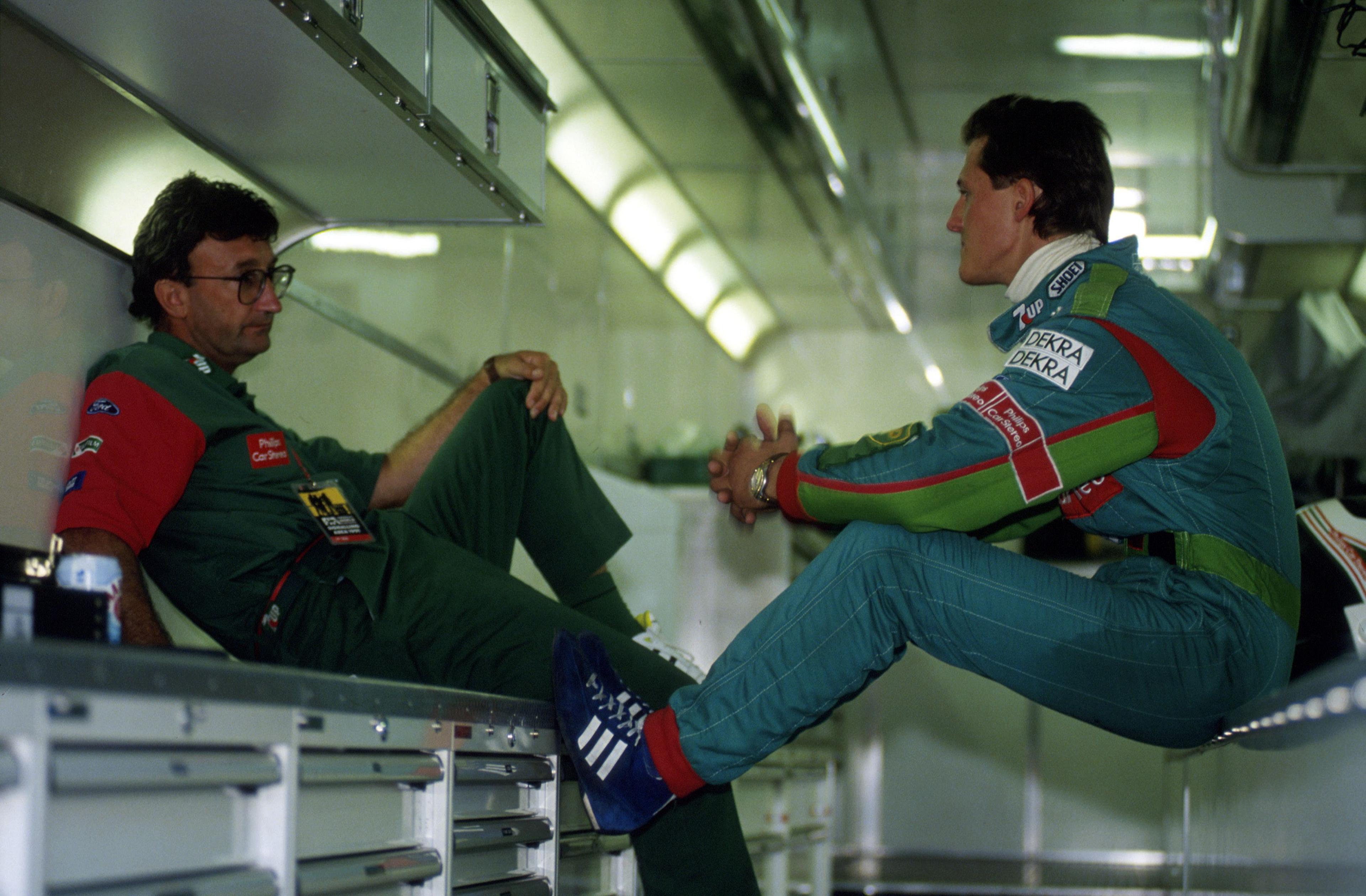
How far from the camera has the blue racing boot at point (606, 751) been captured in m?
1.72

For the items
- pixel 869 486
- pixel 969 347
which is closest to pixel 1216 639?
pixel 869 486

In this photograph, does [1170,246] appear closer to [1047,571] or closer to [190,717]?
[1047,571]

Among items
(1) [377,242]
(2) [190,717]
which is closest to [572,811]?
(2) [190,717]

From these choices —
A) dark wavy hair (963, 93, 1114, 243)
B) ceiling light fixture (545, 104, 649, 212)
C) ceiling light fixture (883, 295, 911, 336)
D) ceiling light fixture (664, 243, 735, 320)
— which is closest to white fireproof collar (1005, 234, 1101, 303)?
dark wavy hair (963, 93, 1114, 243)

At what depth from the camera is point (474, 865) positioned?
1.57m

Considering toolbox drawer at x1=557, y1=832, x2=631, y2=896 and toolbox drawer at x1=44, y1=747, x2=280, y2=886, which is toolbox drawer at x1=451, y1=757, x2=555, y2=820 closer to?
toolbox drawer at x1=557, y1=832, x2=631, y2=896

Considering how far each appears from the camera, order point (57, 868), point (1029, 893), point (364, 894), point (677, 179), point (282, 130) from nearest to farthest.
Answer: point (57, 868)
point (364, 894)
point (282, 130)
point (1029, 893)
point (677, 179)

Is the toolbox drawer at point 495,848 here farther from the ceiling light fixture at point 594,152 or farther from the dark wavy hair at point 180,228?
the ceiling light fixture at point 594,152

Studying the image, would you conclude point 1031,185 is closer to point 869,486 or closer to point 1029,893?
point 869,486

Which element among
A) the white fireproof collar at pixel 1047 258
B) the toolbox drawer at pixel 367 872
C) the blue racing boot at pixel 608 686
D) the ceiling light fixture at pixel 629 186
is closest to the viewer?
the toolbox drawer at pixel 367 872

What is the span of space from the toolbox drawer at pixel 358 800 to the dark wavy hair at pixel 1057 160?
1232 millimetres

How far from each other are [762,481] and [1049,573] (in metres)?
0.41

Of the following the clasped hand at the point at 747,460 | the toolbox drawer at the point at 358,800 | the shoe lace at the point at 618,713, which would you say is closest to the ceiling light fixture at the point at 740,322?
the clasped hand at the point at 747,460

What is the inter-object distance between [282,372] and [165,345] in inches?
23.2
